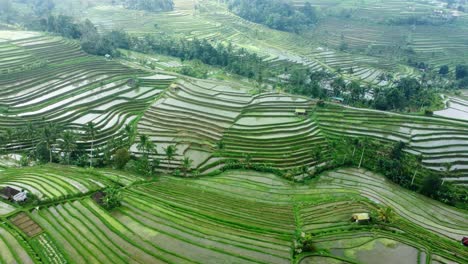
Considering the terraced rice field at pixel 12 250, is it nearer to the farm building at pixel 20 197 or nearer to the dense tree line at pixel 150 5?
the farm building at pixel 20 197

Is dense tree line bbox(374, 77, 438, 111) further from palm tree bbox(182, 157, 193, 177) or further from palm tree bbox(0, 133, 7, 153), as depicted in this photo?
palm tree bbox(0, 133, 7, 153)

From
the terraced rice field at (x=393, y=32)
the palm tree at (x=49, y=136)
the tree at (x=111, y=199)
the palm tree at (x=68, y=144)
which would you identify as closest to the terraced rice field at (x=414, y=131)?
the tree at (x=111, y=199)

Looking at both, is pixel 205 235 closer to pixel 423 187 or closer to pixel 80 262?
pixel 80 262

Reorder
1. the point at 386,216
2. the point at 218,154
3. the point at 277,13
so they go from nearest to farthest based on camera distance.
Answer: the point at 386,216 < the point at 218,154 < the point at 277,13

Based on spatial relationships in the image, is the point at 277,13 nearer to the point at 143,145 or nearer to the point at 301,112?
the point at 301,112

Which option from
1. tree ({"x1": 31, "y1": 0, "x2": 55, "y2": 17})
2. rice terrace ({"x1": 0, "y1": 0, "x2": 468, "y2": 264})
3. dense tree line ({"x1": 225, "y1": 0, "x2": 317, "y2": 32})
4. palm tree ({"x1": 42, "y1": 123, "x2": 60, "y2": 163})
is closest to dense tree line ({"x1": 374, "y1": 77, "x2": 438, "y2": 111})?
rice terrace ({"x1": 0, "y1": 0, "x2": 468, "y2": 264})

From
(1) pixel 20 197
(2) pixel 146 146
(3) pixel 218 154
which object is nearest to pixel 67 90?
(2) pixel 146 146
